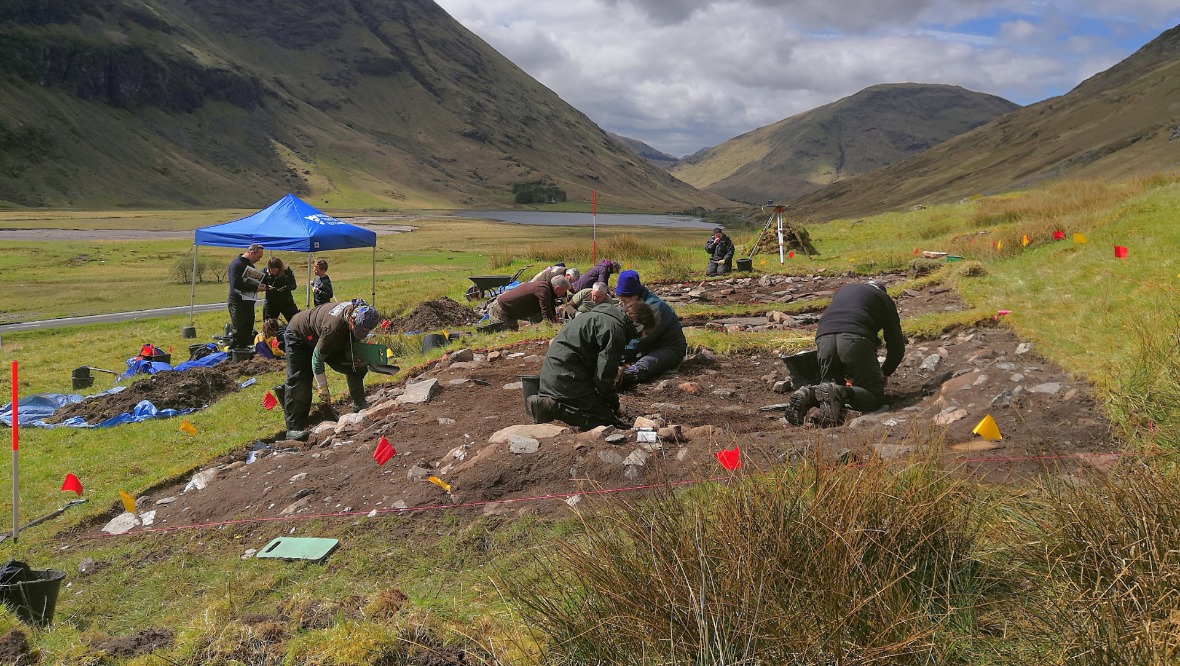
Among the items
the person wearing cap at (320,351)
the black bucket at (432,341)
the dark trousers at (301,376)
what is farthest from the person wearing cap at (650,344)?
the black bucket at (432,341)

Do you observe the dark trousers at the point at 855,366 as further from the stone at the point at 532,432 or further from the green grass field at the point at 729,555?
the stone at the point at 532,432

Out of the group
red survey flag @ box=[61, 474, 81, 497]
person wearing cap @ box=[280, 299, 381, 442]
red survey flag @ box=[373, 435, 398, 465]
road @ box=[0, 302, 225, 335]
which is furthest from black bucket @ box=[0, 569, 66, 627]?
road @ box=[0, 302, 225, 335]

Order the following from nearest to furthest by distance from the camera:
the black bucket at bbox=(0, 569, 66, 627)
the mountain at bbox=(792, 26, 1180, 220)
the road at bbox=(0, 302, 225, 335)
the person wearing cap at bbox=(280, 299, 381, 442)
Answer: the black bucket at bbox=(0, 569, 66, 627)
the person wearing cap at bbox=(280, 299, 381, 442)
the road at bbox=(0, 302, 225, 335)
the mountain at bbox=(792, 26, 1180, 220)

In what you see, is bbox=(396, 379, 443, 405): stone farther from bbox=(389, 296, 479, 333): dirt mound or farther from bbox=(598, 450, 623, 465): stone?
bbox=(389, 296, 479, 333): dirt mound

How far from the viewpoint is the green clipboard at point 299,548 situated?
535 centimetres

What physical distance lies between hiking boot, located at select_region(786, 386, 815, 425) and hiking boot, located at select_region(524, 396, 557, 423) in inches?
86.8

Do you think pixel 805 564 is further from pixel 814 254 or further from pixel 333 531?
pixel 814 254

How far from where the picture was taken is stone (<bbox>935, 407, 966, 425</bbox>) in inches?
250

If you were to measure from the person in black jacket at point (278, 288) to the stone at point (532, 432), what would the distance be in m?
8.18

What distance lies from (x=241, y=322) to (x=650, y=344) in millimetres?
8059

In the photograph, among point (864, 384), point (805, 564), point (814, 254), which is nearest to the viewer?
point (805, 564)

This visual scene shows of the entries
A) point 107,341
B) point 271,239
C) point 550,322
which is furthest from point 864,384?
point 107,341

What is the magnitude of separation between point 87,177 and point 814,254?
112390 millimetres

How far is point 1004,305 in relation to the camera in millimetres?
10461
